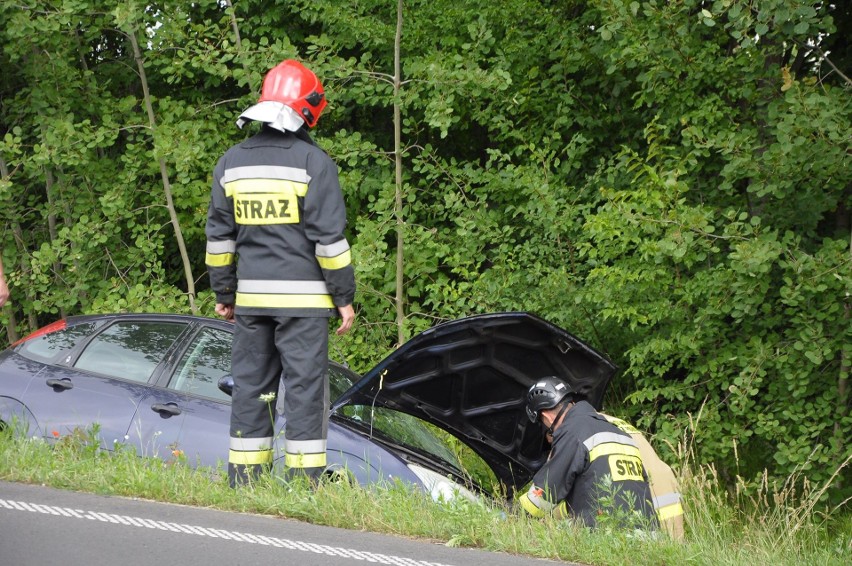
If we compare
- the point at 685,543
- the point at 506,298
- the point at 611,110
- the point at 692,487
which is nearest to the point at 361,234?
the point at 506,298

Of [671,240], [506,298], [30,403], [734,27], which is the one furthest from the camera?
[506,298]

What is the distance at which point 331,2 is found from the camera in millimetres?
11172

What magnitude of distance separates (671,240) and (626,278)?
892mm

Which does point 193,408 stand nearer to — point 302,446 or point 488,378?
point 302,446

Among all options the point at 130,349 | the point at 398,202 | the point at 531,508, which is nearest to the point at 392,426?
the point at 531,508

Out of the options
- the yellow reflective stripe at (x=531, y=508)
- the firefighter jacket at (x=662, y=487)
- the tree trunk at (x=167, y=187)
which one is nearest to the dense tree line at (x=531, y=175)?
the tree trunk at (x=167, y=187)

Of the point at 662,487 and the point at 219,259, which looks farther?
the point at 662,487

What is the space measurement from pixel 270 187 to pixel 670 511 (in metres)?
2.92

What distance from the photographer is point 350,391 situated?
19.9 ft

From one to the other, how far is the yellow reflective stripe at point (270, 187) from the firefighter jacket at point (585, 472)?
2.07m

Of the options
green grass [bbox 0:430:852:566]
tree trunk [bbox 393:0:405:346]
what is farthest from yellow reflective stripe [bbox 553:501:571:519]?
tree trunk [bbox 393:0:405:346]

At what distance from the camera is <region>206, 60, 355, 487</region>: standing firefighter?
503 centimetres

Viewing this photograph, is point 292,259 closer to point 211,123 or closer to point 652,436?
point 652,436

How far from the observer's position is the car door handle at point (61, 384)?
675 centimetres
